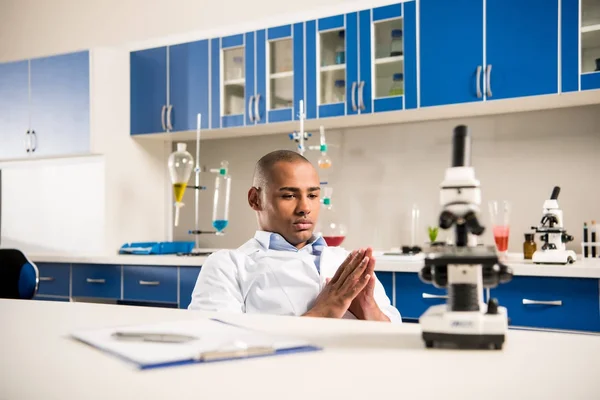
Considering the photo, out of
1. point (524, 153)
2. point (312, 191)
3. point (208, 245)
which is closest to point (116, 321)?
point (312, 191)

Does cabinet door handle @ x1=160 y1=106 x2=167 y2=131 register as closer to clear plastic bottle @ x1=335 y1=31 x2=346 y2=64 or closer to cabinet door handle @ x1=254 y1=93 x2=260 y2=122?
cabinet door handle @ x1=254 y1=93 x2=260 y2=122

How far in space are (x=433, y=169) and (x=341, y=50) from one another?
799 millimetres

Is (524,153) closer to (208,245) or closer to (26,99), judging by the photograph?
(208,245)

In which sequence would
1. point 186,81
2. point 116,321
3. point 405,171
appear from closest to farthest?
1. point 116,321
2. point 405,171
3. point 186,81

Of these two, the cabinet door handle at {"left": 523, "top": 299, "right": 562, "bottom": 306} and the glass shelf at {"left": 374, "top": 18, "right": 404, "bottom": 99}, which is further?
the glass shelf at {"left": 374, "top": 18, "right": 404, "bottom": 99}

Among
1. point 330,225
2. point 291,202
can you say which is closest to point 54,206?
point 330,225

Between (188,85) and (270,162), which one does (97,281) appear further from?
(270,162)

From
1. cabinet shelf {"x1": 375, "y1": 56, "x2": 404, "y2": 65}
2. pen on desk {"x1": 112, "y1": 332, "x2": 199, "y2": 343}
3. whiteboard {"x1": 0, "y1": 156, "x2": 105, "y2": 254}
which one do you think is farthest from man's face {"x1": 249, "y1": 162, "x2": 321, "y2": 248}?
whiteboard {"x1": 0, "y1": 156, "x2": 105, "y2": 254}

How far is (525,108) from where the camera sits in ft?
10.2

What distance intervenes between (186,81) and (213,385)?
339 cm

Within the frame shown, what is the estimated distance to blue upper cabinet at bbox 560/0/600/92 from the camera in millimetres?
2688

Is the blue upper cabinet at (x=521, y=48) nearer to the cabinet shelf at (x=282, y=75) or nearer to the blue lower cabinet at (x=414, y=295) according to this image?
the blue lower cabinet at (x=414, y=295)

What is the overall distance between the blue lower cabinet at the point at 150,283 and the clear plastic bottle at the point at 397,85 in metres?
1.48

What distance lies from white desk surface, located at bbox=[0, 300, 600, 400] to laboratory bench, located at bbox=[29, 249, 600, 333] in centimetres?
168
